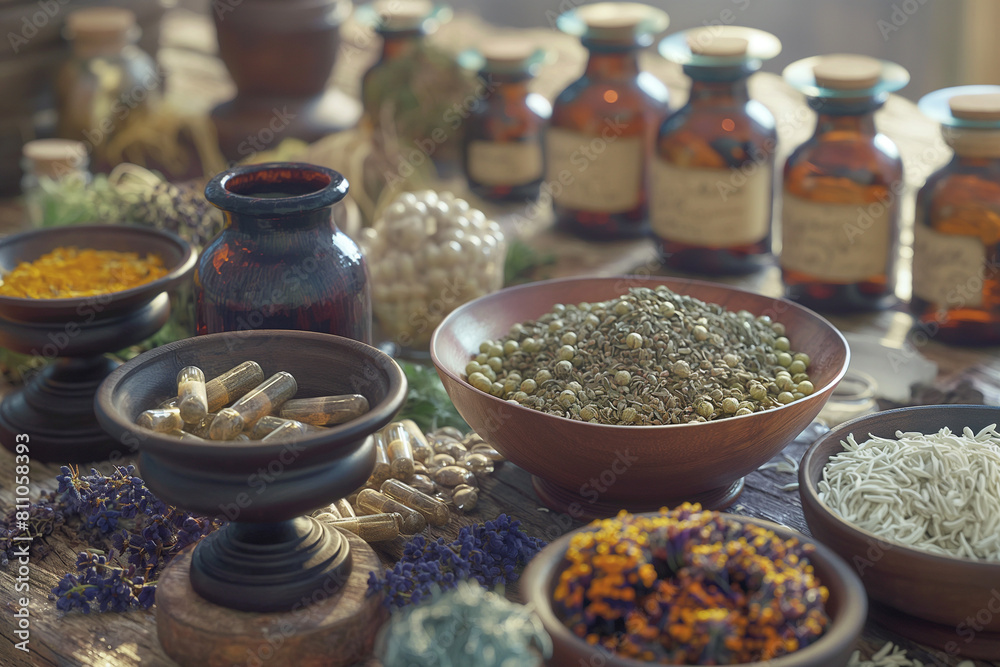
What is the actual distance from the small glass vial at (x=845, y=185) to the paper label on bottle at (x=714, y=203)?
82 mm

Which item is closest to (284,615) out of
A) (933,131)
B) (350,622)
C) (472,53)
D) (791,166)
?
(350,622)

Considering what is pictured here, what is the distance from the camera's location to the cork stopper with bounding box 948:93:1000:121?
4.40ft

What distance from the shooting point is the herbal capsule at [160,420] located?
921 millimetres

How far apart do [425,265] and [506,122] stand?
0.57 metres

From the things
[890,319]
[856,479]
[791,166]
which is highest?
[791,166]

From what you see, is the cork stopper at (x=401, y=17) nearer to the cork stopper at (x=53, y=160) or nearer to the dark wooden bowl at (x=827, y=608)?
the cork stopper at (x=53, y=160)

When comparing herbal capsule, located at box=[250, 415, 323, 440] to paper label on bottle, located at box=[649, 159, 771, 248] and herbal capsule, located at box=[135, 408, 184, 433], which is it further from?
paper label on bottle, located at box=[649, 159, 771, 248]

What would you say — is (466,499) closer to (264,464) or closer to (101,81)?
(264,464)

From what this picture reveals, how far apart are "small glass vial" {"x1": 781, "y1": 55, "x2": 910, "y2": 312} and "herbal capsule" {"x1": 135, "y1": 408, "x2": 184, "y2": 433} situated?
3.23 ft

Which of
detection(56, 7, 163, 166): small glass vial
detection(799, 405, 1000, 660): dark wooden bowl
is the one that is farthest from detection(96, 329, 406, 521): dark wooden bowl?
detection(56, 7, 163, 166): small glass vial

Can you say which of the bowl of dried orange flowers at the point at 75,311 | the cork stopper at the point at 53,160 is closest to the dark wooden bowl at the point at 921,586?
the bowl of dried orange flowers at the point at 75,311

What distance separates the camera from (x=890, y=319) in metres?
1.57

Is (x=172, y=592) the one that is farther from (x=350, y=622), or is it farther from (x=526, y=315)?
(x=526, y=315)

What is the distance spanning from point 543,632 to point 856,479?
39 cm
